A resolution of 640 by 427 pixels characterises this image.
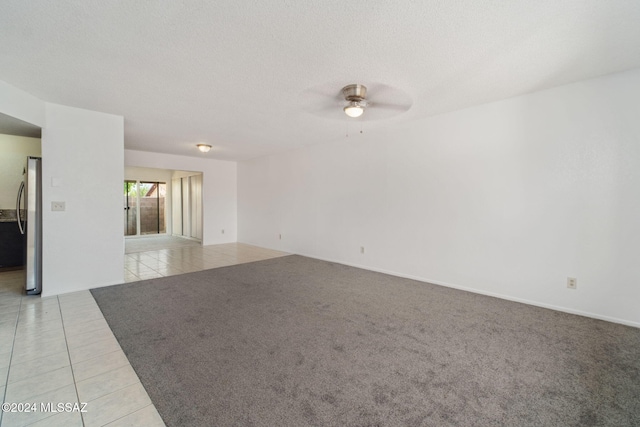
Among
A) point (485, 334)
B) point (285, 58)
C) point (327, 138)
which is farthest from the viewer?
point (327, 138)

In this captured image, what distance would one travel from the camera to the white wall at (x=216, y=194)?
694 centimetres

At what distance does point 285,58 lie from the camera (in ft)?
7.39

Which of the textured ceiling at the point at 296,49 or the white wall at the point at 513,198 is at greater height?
the textured ceiling at the point at 296,49

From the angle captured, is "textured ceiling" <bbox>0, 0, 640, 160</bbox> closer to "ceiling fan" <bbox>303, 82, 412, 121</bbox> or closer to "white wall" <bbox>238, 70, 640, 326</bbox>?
"ceiling fan" <bbox>303, 82, 412, 121</bbox>

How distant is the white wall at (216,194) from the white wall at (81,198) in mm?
2999

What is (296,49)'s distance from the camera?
6.95 feet

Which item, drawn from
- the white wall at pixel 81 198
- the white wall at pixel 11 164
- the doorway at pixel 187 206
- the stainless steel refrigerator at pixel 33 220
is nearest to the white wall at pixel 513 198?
the white wall at pixel 81 198

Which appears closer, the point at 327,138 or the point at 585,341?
the point at 585,341

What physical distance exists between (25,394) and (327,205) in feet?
14.7

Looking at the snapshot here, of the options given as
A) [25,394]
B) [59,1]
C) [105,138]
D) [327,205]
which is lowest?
[25,394]

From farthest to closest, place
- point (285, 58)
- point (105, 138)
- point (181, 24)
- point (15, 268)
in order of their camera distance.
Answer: point (15, 268)
point (105, 138)
point (285, 58)
point (181, 24)

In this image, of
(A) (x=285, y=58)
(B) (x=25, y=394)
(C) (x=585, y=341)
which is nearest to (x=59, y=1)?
(A) (x=285, y=58)

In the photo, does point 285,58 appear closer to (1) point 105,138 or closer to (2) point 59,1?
(2) point 59,1

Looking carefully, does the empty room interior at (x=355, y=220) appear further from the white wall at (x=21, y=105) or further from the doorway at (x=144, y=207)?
the doorway at (x=144, y=207)
